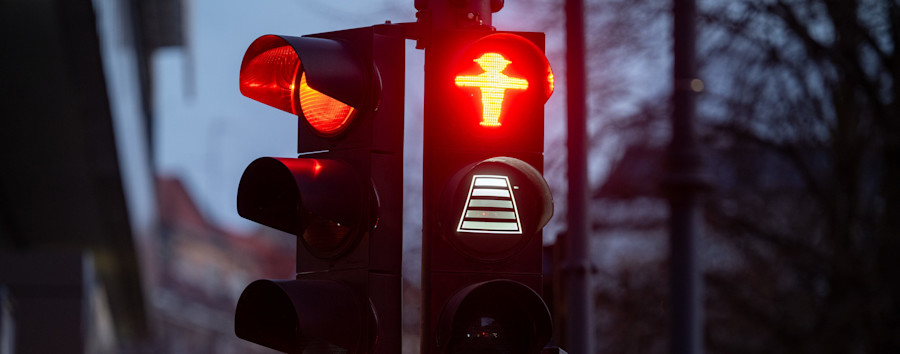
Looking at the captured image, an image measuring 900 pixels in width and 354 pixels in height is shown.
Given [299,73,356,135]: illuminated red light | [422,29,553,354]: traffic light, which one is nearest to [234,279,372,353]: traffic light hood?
[422,29,553,354]: traffic light

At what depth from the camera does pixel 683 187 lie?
17.7ft

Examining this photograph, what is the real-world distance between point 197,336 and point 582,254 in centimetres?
5117

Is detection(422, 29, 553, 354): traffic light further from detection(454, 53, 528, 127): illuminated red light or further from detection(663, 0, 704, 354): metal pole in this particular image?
detection(663, 0, 704, 354): metal pole

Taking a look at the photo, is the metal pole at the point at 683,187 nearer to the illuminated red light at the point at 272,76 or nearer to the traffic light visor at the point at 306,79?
the traffic light visor at the point at 306,79

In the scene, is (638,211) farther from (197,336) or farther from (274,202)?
(197,336)

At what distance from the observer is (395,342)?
4672 mm

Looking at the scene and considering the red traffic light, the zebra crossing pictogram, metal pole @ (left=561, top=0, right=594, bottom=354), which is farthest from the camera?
metal pole @ (left=561, top=0, right=594, bottom=354)

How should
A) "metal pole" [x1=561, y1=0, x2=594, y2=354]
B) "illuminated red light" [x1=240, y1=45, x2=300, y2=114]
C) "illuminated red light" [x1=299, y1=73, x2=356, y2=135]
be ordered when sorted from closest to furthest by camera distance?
1. "illuminated red light" [x1=299, y1=73, x2=356, y2=135]
2. "illuminated red light" [x1=240, y1=45, x2=300, y2=114]
3. "metal pole" [x1=561, y1=0, x2=594, y2=354]

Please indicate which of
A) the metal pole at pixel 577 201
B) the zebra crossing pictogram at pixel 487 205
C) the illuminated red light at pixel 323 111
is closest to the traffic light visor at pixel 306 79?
the illuminated red light at pixel 323 111

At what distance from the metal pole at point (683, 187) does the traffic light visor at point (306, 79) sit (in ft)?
5.04

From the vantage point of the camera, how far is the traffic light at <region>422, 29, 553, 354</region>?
180 inches

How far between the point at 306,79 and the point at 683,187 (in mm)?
1837

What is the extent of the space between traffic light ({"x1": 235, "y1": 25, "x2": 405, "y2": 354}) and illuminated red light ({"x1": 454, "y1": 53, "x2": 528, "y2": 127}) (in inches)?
12.8

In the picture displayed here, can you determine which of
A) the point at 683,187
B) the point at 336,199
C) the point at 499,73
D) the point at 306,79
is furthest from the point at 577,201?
the point at 306,79
